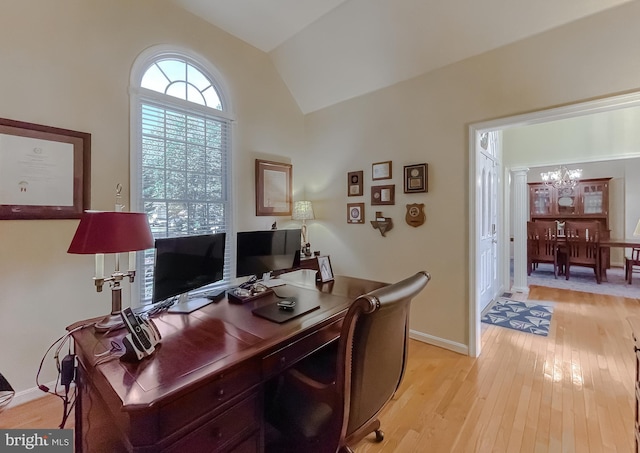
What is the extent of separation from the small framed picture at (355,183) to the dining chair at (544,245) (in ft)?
16.3

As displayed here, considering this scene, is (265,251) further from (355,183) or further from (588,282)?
(588,282)

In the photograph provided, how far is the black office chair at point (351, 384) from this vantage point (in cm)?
109

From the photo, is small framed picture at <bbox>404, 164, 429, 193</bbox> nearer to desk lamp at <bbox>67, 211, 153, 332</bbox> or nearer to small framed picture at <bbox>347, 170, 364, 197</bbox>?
small framed picture at <bbox>347, 170, 364, 197</bbox>

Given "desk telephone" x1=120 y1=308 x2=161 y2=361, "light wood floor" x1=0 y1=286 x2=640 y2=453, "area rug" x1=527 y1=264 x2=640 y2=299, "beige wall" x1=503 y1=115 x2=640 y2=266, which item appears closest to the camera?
"desk telephone" x1=120 y1=308 x2=161 y2=361

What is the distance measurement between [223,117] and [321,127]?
1333mm

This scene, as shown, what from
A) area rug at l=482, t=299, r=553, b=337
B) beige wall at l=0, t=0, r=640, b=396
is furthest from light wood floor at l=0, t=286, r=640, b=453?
beige wall at l=0, t=0, r=640, b=396

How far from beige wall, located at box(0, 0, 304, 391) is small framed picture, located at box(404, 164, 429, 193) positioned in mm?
2573

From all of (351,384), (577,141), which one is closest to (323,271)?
(351,384)

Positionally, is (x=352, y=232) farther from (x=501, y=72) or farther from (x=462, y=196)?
(x=501, y=72)

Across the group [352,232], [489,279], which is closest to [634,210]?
[489,279]

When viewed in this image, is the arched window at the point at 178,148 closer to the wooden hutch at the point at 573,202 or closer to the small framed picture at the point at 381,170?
the small framed picture at the point at 381,170

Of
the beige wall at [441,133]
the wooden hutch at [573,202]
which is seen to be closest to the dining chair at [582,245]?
the wooden hutch at [573,202]

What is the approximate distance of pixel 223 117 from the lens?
10.0 ft

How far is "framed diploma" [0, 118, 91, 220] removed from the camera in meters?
1.90
